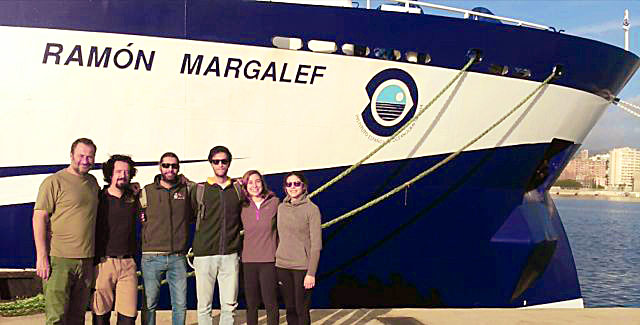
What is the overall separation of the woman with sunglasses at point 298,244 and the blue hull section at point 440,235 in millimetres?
2479

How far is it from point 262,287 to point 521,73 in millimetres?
4888

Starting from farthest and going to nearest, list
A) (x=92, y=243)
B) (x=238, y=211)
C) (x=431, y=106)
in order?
(x=431, y=106)
(x=238, y=211)
(x=92, y=243)

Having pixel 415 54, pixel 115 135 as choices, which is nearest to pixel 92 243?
pixel 115 135

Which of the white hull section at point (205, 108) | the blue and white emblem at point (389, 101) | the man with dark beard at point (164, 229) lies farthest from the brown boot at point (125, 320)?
the blue and white emblem at point (389, 101)

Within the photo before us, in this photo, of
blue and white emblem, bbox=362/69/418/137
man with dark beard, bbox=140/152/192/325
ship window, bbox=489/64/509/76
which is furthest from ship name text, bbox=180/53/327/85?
man with dark beard, bbox=140/152/192/325

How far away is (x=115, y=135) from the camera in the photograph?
21.2ft

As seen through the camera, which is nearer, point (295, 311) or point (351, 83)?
point (295, 311)

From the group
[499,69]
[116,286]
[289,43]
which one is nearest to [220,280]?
[116,286]

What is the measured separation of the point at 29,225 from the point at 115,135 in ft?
4.13

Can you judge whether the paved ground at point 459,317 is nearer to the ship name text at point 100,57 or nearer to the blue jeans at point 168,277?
the blue jeans at point 168,277

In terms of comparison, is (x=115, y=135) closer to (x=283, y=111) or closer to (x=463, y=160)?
(x=283, y=111)

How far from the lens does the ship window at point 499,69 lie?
7.67 m

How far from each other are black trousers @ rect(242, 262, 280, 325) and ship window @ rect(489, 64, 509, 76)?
4385 millimetres

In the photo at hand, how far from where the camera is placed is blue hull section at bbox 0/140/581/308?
7.41 m
